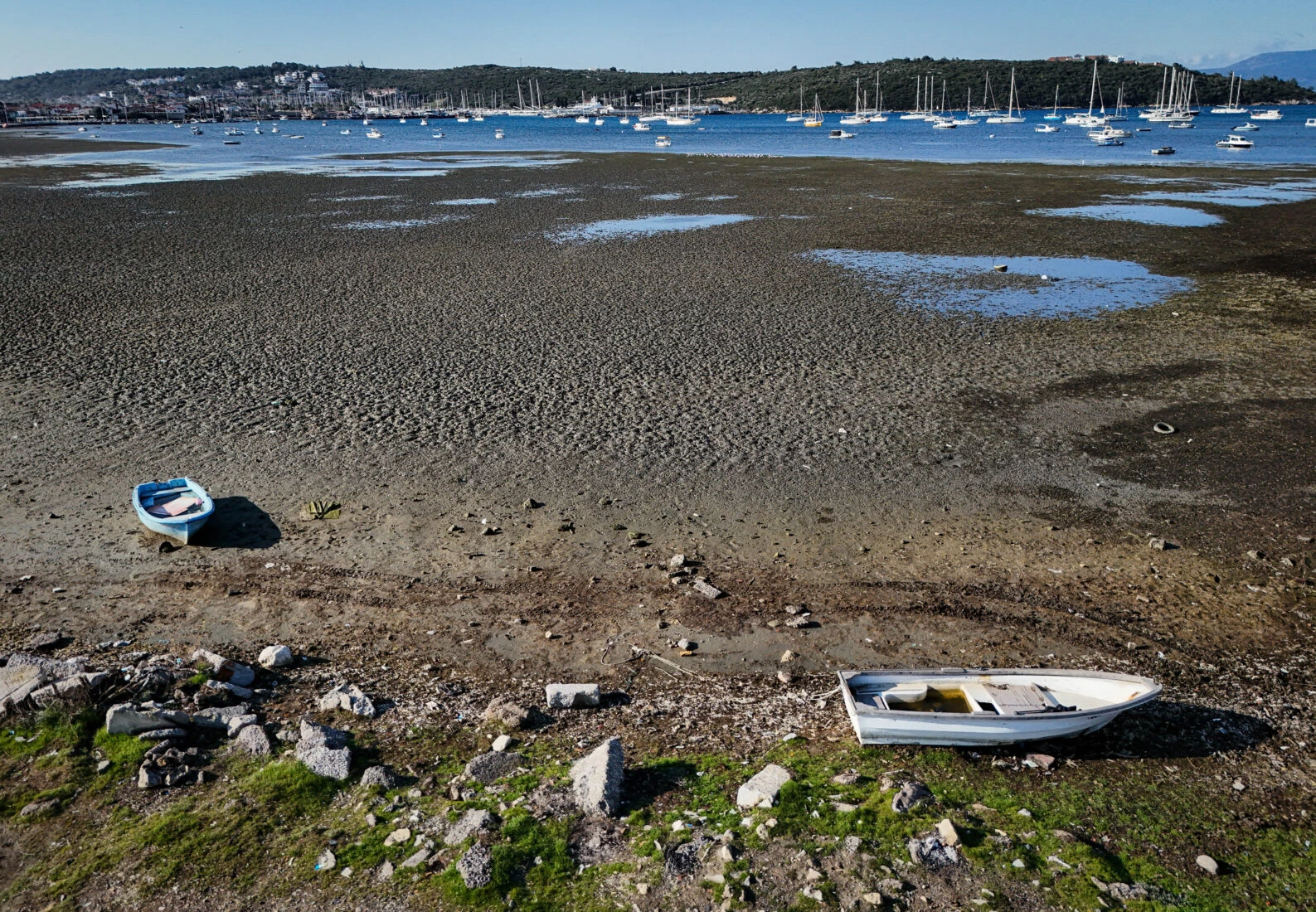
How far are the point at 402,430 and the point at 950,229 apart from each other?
25.6 m

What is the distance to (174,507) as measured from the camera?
1073cm

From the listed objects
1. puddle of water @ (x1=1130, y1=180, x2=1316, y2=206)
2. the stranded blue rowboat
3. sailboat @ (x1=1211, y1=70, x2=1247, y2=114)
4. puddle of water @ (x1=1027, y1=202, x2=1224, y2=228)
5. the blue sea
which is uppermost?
sailboat @ (x1=1211, y1=70, x2=1247, y2=114)

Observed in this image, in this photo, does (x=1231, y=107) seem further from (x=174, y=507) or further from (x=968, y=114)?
(x=174, y=507)

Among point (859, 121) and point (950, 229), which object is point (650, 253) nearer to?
point (950, 229)

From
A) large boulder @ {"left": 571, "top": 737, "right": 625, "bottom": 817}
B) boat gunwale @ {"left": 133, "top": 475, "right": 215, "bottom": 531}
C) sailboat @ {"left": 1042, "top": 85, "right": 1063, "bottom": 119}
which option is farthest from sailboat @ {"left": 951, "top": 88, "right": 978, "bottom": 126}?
large boulder @ {"left": 571, "top": 737, "right": 625, "bottom": 817}

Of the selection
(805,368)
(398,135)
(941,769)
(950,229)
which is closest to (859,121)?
(398,135)

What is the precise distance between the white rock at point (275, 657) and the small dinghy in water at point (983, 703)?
4.92 metres

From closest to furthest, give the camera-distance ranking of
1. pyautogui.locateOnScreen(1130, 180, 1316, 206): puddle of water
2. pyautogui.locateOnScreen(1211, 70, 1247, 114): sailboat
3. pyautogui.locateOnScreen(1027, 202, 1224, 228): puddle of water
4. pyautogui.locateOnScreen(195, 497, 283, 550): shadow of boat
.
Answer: pyautogui.locateOnScreen(195, 497, 283, 550): shadow of boat, pyautogui.locateOnScreen(1027, 202, 1224, 228): puddle of water, pyautogui.locateOnScreen(1130, 180, 1316, 206): puddle of water, pyautogui.locateOnScreen(1211, 70, 1247, 114): sailboat

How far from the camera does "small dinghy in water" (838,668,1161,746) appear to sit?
6637 millimetres

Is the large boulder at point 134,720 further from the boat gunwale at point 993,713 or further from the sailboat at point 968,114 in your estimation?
the sailboat at point 968,114

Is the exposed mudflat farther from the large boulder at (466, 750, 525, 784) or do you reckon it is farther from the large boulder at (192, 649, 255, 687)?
the large boulder at (466, 750, 525, 784)

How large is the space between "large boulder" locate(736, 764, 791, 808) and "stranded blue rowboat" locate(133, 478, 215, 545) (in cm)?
733

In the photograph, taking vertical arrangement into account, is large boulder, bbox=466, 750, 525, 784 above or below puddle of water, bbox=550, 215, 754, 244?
below

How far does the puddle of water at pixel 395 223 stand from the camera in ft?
110
